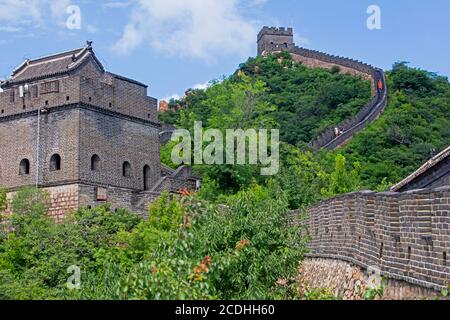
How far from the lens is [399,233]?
11094mm

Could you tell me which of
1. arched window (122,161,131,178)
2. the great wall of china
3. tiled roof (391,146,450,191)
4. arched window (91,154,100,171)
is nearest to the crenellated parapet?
arched window (122,161,131,178)

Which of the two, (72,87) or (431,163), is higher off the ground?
(72,87)

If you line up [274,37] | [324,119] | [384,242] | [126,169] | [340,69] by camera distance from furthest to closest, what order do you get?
[274,37], [340,69], [324,119], [126,169], [384,242]

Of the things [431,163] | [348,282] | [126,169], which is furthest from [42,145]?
[348,282]

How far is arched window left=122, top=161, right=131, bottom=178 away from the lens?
32875 millimetres

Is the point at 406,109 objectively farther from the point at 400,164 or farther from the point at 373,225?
the point at 373,225

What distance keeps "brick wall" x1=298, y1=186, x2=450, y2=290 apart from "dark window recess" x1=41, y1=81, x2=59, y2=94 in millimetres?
18198

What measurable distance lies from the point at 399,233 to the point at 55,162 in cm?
2173

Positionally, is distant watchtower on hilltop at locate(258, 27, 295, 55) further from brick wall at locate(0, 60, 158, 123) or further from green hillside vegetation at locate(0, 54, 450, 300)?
brick wall at locate(0, 60, 158, 123)

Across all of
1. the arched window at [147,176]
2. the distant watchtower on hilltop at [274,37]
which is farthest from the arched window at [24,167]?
the distant watchtower on hilltop at [274,37]

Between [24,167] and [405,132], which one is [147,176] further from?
[405,132]

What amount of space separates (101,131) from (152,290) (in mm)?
22643

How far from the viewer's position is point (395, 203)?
11203mm
